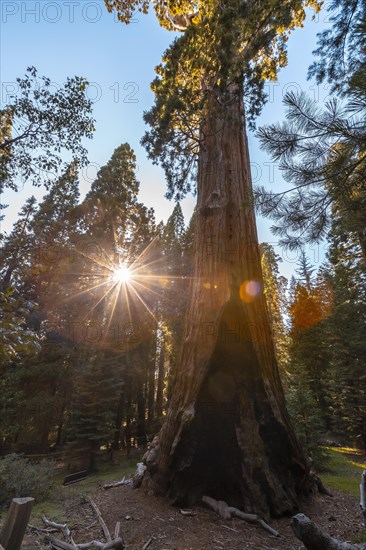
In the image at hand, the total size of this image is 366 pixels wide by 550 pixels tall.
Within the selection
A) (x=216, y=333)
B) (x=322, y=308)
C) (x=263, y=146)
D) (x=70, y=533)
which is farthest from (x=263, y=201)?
(x=322, y=308)

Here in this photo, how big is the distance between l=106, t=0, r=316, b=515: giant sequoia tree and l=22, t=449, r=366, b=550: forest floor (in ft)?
0.87

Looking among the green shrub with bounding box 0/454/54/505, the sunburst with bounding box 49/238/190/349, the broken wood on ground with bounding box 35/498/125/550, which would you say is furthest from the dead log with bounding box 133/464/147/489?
the sunburst with bounding box 49/238/190/349

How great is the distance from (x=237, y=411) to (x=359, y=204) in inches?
132

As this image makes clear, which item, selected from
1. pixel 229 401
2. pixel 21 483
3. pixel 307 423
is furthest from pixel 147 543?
pixel 307 423

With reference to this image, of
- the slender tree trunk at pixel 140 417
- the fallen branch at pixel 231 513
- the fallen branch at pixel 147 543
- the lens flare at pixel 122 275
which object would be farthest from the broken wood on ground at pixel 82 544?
the slender tree trunk at pixel 140 417

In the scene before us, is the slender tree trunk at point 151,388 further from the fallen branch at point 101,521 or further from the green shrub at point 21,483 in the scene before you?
the fallen branch at point 101,521

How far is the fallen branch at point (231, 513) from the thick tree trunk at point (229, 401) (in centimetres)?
12

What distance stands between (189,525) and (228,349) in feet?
7.65

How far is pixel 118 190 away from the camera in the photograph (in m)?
16.5

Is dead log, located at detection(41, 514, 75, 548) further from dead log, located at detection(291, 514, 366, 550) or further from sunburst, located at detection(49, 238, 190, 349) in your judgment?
sunburst, located at detection(49, 238, 190, 349)

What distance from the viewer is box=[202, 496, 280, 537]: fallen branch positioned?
3.53m

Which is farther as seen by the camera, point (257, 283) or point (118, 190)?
point (118, 190)

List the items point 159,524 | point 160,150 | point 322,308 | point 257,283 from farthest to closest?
1. point 322,308
2. point 160,150
3. point 257,283
4. point 159,524

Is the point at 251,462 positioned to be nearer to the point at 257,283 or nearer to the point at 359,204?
the point at 257,283
